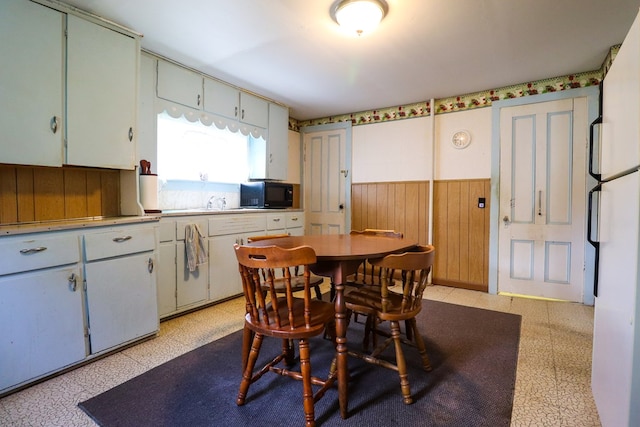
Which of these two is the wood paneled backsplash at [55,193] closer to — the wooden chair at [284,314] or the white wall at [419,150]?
the wooden chair at [284,314]

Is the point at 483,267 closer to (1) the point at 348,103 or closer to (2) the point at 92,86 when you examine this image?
(1) the point at 348,103

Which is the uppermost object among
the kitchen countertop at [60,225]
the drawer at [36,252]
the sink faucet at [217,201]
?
the sink faucet at [217,201]

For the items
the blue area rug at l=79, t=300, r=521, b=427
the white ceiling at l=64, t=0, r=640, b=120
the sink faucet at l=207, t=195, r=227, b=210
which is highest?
the white ceiling at l=64, t=0, r=640, b=120

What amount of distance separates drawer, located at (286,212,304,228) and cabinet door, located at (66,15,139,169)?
6.59 ft

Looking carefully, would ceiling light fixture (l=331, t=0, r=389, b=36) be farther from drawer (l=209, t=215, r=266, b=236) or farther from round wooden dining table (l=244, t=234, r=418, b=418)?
drawer (l=209, t=215, r=266, b=236)

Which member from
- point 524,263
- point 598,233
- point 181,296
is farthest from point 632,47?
point 181,296

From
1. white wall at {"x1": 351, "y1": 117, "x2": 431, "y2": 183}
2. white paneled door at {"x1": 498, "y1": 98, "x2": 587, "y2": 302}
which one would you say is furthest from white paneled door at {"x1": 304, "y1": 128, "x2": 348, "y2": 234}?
white paneled door at {"x1": 498, "y1": 98, "x2": 587, "y2": 302}

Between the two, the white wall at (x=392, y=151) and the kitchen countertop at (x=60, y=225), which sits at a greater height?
the white wall at (x=392, y=151)

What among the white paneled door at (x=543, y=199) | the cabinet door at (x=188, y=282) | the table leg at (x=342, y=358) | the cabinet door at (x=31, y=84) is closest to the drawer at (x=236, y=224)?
the cabinet door at (x=188, y=282)

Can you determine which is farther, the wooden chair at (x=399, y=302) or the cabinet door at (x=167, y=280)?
the cabinet door at (x=167, y=280)

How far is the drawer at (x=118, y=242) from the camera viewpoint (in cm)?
207

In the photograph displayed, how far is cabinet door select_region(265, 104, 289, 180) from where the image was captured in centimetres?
409

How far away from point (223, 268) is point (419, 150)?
2.87 meters

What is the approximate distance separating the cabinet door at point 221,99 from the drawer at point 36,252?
1863 mm
